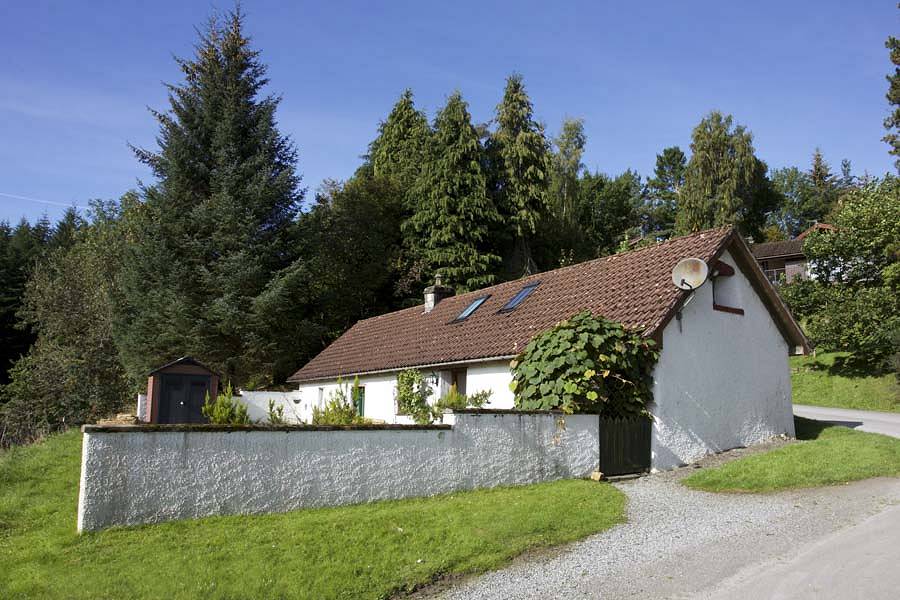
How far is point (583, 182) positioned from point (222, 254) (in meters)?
36.9

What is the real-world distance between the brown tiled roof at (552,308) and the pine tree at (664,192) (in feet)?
148

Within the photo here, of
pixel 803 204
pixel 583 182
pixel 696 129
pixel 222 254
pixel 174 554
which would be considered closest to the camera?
pixel 174 554

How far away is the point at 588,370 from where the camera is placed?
12.4 metres

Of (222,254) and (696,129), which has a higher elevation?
(696,129)

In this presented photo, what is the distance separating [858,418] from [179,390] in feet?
70.3

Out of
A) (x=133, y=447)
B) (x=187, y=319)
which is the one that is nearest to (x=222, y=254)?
(x=187, y=319)

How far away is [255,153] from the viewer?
1238 inches

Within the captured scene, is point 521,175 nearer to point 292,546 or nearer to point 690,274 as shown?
point 690,274

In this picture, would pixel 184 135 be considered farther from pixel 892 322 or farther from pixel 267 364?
pixel 892 322

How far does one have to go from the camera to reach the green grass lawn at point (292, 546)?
6.64 meters

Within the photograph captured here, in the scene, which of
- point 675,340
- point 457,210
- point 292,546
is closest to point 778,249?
point 457,210

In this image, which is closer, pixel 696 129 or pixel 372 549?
pixel 372 549

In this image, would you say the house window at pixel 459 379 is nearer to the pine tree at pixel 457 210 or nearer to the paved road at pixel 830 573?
the paved road at pixel 830 573

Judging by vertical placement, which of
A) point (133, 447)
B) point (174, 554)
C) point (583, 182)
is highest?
point (583, 182)
